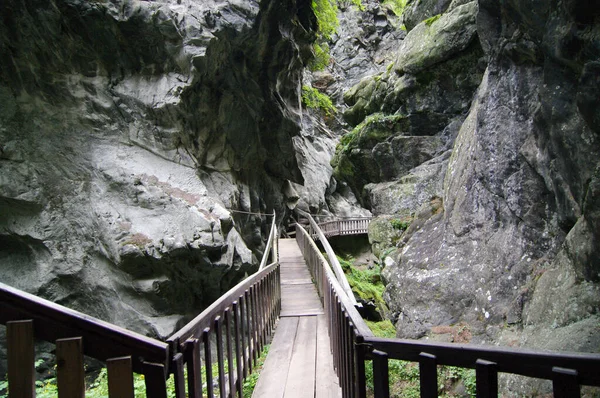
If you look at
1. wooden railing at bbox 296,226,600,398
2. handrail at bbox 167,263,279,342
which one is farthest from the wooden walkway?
wooden railing at bbox 296,226,600,398

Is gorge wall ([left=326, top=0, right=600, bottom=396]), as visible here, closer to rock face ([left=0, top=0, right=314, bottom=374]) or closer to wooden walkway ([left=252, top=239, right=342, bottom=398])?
wooden walkway ([left=252, top=239, right=342, bottom=398])

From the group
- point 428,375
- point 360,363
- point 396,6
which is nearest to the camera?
point 428,375

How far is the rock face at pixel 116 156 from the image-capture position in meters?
8.94

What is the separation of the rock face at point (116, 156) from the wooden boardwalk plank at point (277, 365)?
4.27 meters

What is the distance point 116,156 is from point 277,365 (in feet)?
26.3

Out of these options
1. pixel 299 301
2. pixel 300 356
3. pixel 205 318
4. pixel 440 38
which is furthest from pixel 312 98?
pixel 205 318

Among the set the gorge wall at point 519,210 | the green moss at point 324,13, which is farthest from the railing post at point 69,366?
the green moss at point 324,13

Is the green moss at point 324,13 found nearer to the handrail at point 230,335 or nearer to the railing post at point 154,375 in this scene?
the handrail at point 230,335

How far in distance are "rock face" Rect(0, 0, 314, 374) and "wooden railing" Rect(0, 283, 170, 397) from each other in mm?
7855

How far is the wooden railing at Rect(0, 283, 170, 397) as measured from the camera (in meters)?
1.48

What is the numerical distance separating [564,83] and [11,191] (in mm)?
11436

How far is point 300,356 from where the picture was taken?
15.9ft

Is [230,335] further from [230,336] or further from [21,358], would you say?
[21,358]

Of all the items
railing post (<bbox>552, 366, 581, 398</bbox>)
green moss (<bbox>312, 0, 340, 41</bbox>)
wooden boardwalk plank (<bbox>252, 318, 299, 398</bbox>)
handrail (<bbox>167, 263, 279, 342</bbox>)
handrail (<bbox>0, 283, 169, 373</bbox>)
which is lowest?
wooden boardwalk plank (<bbox>252, 318, 299, 398</bbox>)
